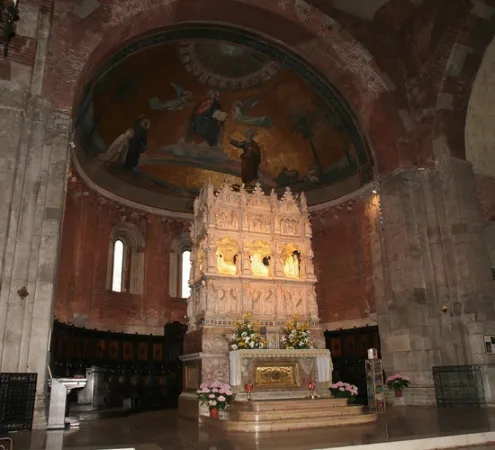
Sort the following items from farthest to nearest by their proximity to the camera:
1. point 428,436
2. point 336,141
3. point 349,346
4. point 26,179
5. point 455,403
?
point 336,141 → point 349,346 → point 455,403 → point 26,179 → point 428,436

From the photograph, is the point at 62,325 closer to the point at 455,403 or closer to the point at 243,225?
the point at 243,225

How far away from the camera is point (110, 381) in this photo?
16688 mm

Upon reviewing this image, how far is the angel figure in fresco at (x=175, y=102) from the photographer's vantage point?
20.9m

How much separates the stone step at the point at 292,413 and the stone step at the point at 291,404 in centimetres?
14

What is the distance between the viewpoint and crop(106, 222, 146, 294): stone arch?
20891mm

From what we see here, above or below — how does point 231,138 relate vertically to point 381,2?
below

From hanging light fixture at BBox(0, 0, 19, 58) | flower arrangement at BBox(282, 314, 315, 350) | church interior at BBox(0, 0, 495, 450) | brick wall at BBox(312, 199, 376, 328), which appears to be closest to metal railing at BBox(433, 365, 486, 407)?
church interior at BBox(0, 0, 495, 450)

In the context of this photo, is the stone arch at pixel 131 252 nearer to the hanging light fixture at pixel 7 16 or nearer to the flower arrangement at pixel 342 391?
the flower arrangement at pixel 342 391

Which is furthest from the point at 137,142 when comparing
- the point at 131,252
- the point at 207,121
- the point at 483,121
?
the point at 483,121

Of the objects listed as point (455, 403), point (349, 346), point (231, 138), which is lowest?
point (455, 403)

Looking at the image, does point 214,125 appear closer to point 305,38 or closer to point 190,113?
point 190,113

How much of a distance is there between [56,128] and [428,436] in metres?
10.4

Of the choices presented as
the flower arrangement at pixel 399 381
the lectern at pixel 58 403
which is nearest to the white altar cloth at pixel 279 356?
the flower arrangement at pixel 399 381

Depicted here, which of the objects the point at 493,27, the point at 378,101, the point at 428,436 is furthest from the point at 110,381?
the point at 493,27
